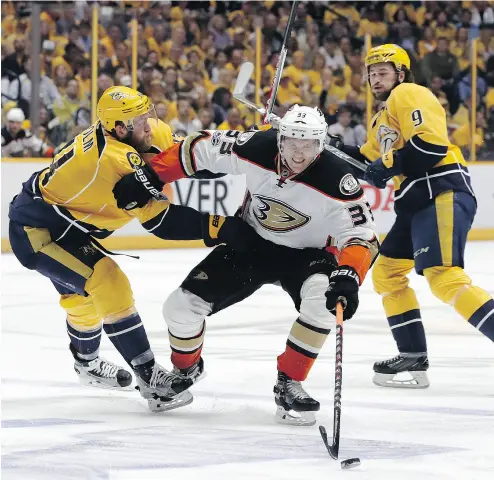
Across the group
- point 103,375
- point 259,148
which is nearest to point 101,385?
point 103,375

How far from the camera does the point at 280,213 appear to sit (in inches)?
133

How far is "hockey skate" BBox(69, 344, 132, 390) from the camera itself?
3779 mm

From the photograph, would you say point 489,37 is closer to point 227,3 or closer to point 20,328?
point 227,3

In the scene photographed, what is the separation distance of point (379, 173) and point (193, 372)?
3.19 feet

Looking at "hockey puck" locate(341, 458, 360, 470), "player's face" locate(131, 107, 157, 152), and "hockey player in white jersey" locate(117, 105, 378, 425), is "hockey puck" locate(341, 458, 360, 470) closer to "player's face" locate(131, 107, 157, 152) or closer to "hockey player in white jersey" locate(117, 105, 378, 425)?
"hockey player in white jersey" locate(117, 105, 378, 425)

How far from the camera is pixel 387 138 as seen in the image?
3.88 m

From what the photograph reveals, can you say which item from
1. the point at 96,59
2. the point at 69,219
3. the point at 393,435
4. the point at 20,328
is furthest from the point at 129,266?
the point at 393,435

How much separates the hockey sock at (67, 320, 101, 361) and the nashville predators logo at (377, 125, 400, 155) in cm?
119

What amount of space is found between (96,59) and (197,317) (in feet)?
16.5

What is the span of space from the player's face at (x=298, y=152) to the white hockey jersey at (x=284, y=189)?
4cm

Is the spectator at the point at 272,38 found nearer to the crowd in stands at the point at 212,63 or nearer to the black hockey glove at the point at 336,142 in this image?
the crowd in stands at the point at 212,63

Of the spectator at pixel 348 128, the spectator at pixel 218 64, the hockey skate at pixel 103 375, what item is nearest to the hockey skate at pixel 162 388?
the hockey skate at pixel 103 375

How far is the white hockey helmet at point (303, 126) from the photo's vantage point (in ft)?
10.5

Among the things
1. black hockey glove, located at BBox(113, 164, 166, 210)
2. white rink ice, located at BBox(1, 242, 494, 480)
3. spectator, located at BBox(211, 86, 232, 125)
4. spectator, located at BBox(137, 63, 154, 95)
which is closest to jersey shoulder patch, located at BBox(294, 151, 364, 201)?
black hockey glove, located at BBox(113, 164, 166, 210)
